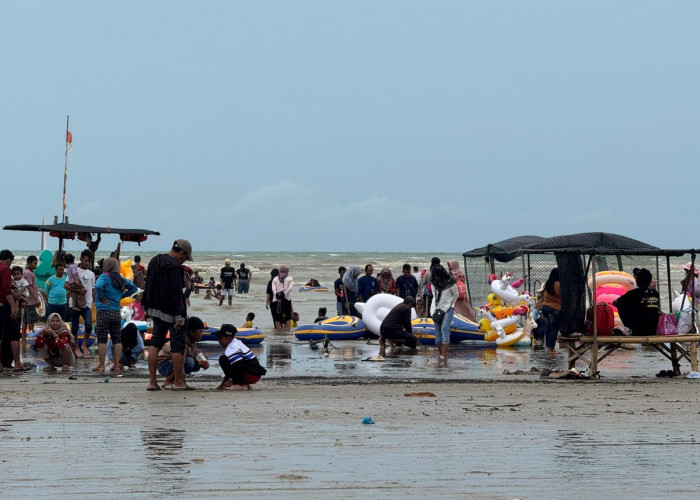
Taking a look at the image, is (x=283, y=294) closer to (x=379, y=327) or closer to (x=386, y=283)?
(x=386, y=283)

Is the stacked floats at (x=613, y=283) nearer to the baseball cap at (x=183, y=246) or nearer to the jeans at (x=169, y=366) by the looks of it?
the jeans at (x=169, y=366)

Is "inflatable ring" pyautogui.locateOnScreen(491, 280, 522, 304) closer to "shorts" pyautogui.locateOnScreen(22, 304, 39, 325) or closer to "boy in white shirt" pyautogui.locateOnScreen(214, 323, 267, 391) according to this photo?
"shorts" pyautogui.locateOnScreen(22, 304, 39, 325)

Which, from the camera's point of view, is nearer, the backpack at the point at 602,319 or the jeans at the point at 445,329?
the backpack at the point at 602,319

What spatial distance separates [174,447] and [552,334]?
11.8 metres

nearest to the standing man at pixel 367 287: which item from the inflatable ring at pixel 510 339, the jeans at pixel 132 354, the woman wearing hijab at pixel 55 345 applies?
the inflatable ring at pixel 510 339

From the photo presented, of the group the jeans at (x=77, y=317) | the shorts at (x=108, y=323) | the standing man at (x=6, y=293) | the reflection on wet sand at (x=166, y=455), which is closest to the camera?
the reflection on wet sand at (x=166, y=455)

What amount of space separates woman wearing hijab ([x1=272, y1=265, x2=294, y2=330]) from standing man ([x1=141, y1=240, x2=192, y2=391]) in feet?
44.5

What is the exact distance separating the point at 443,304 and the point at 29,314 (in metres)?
6.56

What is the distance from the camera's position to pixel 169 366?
40.4 feet

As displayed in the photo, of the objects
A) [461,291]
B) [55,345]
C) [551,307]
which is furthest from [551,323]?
[55,345]

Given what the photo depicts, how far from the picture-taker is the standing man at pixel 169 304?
1181 cm

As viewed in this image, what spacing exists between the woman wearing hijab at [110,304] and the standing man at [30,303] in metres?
2.76

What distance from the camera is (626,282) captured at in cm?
2183

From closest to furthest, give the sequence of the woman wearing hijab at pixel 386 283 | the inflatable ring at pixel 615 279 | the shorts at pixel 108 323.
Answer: the shorts at pixel 108 323 < the inflatable ring at pixel 615 279 < the woman wearing hijab at pixel 386 283
